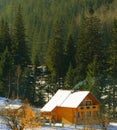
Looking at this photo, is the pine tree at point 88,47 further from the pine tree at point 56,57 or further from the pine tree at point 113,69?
the pine tree at point 56,57

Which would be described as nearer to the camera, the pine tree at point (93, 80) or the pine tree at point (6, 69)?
the pine tree at point (93, 80)

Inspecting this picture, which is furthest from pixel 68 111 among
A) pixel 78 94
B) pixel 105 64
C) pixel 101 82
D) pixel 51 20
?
pixel 51 20

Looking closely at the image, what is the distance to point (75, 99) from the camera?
56938 millimetres

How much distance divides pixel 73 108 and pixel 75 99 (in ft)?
4.92

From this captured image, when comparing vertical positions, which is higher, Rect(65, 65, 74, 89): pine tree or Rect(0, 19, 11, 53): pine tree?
Rect(0, 19, 11, 53): pine tree

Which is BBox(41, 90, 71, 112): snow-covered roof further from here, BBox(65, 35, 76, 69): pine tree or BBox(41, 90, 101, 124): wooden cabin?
BBox(65, 35, 76, 69): pine tree

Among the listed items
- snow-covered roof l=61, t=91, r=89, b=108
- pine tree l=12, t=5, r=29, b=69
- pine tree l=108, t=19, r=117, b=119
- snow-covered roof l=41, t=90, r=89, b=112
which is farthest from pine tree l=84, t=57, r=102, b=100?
pine tree l=12, t=5, r=29, b=69

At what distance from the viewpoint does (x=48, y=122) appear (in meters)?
55.8

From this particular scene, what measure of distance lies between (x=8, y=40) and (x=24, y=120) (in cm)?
4051

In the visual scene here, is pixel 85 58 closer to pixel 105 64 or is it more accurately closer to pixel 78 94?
pixel 105 64

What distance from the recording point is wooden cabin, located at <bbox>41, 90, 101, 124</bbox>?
56.0 metres

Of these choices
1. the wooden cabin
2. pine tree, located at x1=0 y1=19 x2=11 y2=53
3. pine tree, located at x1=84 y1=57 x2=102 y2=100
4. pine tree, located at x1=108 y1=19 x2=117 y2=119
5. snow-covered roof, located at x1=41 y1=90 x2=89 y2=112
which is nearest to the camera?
the wooden cabin

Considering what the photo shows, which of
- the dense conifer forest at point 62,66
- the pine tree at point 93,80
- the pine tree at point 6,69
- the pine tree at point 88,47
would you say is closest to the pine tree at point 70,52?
the dense conifer forest at point 62,66

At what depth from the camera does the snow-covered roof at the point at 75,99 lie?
185 feet
